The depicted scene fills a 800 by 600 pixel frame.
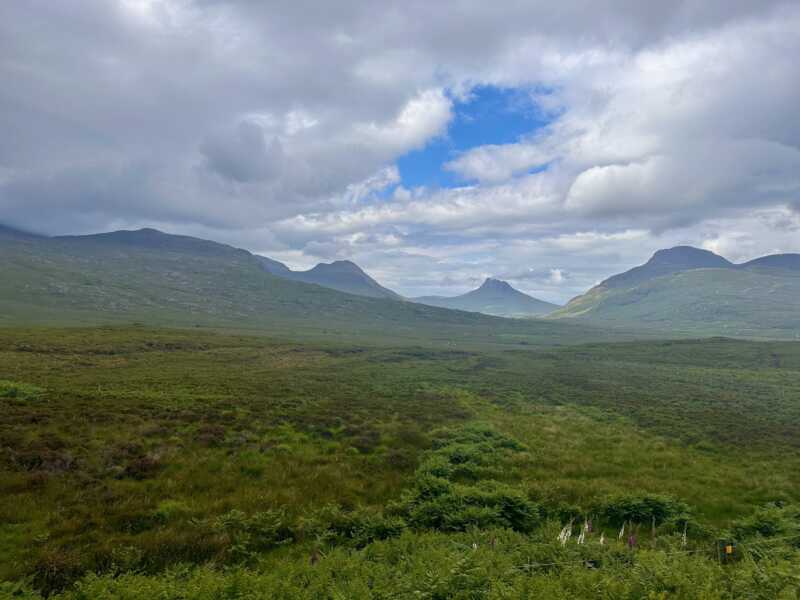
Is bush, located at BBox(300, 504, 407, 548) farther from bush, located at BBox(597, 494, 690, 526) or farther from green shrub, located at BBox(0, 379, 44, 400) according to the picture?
green shrub, located at BBox(0, 379, 44, 400)

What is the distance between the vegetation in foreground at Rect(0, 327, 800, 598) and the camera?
899 centimetres

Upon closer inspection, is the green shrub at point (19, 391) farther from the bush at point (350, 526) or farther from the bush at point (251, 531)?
the bush at point (350, 526)

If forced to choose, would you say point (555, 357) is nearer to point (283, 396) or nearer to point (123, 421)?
point (283, 396)

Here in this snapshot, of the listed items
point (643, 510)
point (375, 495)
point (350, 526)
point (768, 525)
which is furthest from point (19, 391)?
point (768, 525)

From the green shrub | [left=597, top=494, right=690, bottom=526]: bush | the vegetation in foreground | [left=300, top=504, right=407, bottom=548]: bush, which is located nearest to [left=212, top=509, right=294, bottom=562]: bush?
the vegetation in foreground

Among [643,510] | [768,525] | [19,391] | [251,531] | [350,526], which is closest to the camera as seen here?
[251,531]

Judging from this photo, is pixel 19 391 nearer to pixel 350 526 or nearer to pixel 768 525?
pixel 350 526

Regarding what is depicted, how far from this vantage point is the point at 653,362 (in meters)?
96.4

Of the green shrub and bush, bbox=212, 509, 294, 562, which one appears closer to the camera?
bush, bbox=212, 509, 294, 562

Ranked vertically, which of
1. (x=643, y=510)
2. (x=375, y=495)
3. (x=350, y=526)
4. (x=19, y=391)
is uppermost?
(x=643, y=510)

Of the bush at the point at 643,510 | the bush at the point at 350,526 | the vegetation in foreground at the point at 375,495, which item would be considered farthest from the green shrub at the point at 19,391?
the bush at the point at 643,510

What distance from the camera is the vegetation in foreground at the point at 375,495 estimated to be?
8992 millimetres

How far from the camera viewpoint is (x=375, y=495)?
16.0m

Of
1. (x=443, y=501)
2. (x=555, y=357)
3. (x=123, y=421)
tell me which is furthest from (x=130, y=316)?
(x=443, y=501)
